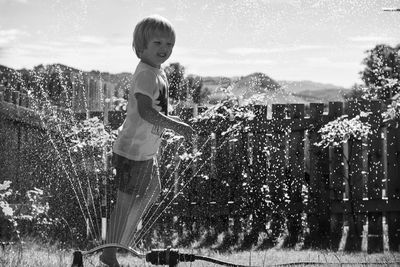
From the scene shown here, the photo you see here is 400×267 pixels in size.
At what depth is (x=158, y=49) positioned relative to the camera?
Result: 3803mm

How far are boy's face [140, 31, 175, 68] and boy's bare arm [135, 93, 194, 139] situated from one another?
254mm

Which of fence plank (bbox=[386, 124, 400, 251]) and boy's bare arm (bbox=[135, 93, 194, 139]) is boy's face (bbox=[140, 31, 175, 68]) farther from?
fence plank (bbox=[386, 124, 400, 251])

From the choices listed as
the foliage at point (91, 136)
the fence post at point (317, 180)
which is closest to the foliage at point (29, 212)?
the foliage at point (91, 136)

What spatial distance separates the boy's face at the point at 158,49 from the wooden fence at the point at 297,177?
2631mm

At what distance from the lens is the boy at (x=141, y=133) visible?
3.77 m

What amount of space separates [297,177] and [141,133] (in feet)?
11.1

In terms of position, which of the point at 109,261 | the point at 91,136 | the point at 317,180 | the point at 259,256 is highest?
the point at 91,136

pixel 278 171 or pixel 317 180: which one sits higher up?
pixel 278 171

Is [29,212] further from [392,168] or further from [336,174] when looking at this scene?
[392,168]

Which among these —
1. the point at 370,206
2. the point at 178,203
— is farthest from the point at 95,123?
the point at 370,206

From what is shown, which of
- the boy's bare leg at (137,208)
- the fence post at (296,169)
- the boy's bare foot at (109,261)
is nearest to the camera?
the boy's bare foot at (109,261)

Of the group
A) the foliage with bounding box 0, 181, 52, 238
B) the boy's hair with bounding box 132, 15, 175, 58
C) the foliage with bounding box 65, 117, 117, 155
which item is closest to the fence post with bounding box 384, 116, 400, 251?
the foliage with bounding box 65, 117, 117, 155

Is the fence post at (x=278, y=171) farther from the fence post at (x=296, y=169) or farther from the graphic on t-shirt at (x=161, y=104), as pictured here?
the graphic on t-shirt at (x=161, y=104)

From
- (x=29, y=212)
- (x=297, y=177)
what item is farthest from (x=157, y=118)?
(x=297, y=177)
